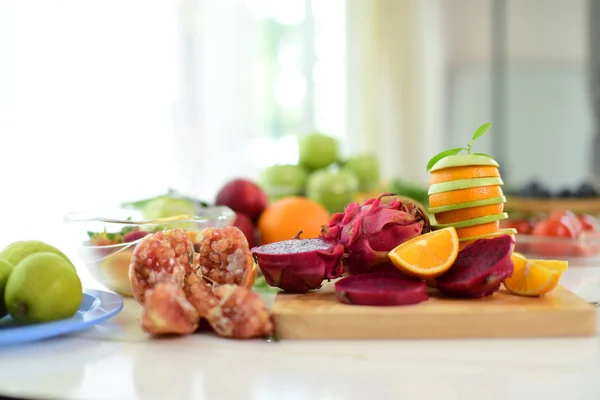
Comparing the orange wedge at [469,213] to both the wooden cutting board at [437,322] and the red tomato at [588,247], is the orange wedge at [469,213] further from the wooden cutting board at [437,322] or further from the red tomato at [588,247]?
the red tomato at [588,247]

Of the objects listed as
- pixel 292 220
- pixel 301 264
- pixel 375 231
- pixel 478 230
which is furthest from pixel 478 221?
pixel 292 220

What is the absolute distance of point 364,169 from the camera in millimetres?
2324

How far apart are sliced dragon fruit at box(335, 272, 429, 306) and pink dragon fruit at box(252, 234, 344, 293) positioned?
0.12 ft

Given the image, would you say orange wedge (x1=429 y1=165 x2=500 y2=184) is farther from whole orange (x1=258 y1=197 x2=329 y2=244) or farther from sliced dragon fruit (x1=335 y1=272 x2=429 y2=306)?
whole orange (x1=258 y1=197 x2=329 y2=244)

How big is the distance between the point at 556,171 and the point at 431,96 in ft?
4.51

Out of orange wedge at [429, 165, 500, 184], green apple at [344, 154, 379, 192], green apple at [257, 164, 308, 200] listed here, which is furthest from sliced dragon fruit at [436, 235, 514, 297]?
green apple at [344, 154, 379, 192]

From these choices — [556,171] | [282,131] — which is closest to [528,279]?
[282,131]

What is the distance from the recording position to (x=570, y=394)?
0.64 m

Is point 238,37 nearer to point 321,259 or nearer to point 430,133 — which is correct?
point 430,133

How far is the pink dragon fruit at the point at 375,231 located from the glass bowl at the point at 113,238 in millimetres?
267

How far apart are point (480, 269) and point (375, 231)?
0.15m

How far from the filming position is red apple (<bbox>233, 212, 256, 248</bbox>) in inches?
54.1

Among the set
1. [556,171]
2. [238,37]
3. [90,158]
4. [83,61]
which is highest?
[238,37]

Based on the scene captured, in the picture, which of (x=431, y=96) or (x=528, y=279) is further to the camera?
(x=431, y=96)
